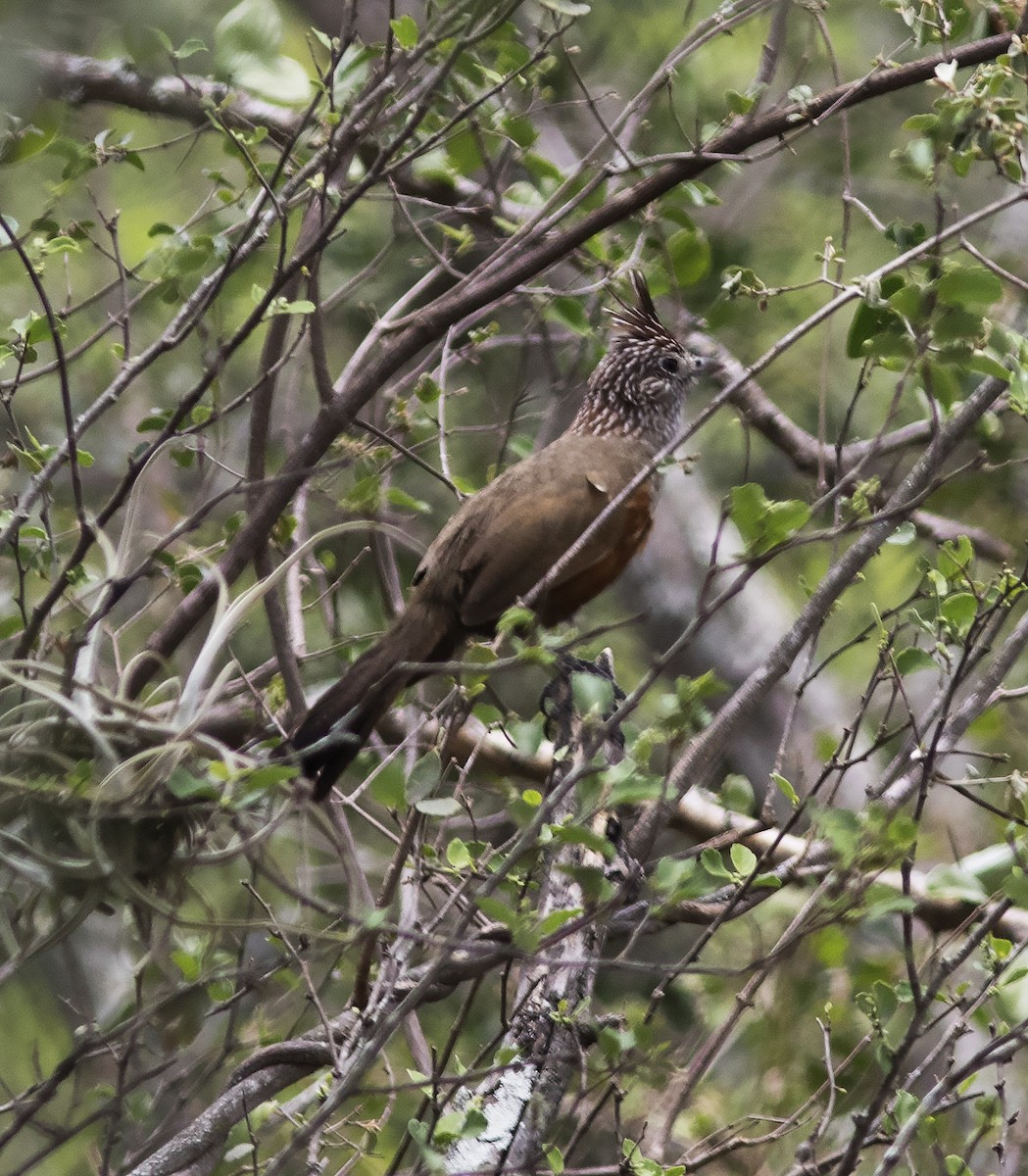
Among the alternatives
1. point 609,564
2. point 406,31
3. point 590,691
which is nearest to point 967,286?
point 590,691

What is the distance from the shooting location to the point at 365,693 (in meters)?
3.69

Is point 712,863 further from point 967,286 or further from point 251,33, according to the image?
point 251,33

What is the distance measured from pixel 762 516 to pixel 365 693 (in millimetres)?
1373

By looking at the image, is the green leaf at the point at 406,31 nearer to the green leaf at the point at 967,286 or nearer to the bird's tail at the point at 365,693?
the green leaf at the point at 967,286

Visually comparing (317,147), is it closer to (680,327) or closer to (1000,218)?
(680,327)

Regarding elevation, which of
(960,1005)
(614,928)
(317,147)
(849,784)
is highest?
(317,147)

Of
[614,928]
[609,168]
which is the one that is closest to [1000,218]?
[609,168]

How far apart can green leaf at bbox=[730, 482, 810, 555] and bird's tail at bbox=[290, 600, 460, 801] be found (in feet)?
2.62

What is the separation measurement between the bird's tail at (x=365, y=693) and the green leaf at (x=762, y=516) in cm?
80

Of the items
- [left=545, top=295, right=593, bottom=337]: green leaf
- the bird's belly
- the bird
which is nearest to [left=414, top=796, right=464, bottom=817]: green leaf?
the bird

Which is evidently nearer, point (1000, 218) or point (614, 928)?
point (614, 928)

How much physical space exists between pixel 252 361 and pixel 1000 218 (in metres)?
4.13

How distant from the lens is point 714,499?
26.2ft

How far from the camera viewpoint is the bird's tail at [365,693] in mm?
3363
